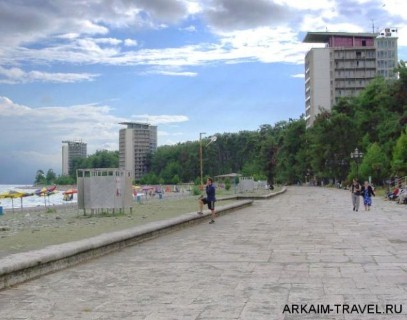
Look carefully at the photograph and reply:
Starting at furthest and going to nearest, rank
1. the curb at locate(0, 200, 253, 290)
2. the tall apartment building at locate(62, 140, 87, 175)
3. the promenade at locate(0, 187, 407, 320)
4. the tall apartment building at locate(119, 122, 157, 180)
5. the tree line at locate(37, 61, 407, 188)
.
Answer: the tall apartment building at locate(62, 140, 87, 175) → the tall apartment building at locate(119, 122, 157, 180) → the tree line at locate(37, 61, 407, 188) → the curb at locate(0, 200, 253, 290) → the promenade at locate(0, 187, 407, 320)

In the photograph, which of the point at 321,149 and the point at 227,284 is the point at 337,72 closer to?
the point at 321,149

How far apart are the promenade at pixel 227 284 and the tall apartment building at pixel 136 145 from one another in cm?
9873

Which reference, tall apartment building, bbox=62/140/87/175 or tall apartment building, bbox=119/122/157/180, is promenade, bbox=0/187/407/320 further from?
tall apartment building, bbox=62/140/87/175

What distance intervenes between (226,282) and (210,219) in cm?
1251

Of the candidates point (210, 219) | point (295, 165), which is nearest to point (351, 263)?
point (210, 219)

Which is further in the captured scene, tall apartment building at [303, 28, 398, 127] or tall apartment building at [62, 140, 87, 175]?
tall apartment building at [62, 140, 87, 175]

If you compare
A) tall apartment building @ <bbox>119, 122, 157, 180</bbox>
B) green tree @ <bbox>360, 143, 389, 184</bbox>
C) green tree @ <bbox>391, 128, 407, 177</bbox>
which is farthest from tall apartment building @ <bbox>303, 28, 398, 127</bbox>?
green tree @ <bbox>391, 128, 407, 177</bbox>

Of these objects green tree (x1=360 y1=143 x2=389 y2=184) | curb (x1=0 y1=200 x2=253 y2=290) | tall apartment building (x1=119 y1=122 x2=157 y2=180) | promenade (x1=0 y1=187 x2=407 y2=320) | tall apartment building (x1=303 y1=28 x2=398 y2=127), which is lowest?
promenade (x1=0 y1=187 x2=407 y2=320)

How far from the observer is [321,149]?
85375 millimetres

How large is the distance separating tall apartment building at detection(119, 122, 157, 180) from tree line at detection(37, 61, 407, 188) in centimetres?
382

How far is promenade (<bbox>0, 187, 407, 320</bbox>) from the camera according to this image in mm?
5763

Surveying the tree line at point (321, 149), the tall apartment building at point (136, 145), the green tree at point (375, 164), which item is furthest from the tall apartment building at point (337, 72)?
the green tree at point (375, 164)

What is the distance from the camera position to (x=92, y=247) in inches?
389

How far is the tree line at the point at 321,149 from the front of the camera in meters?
61.3
